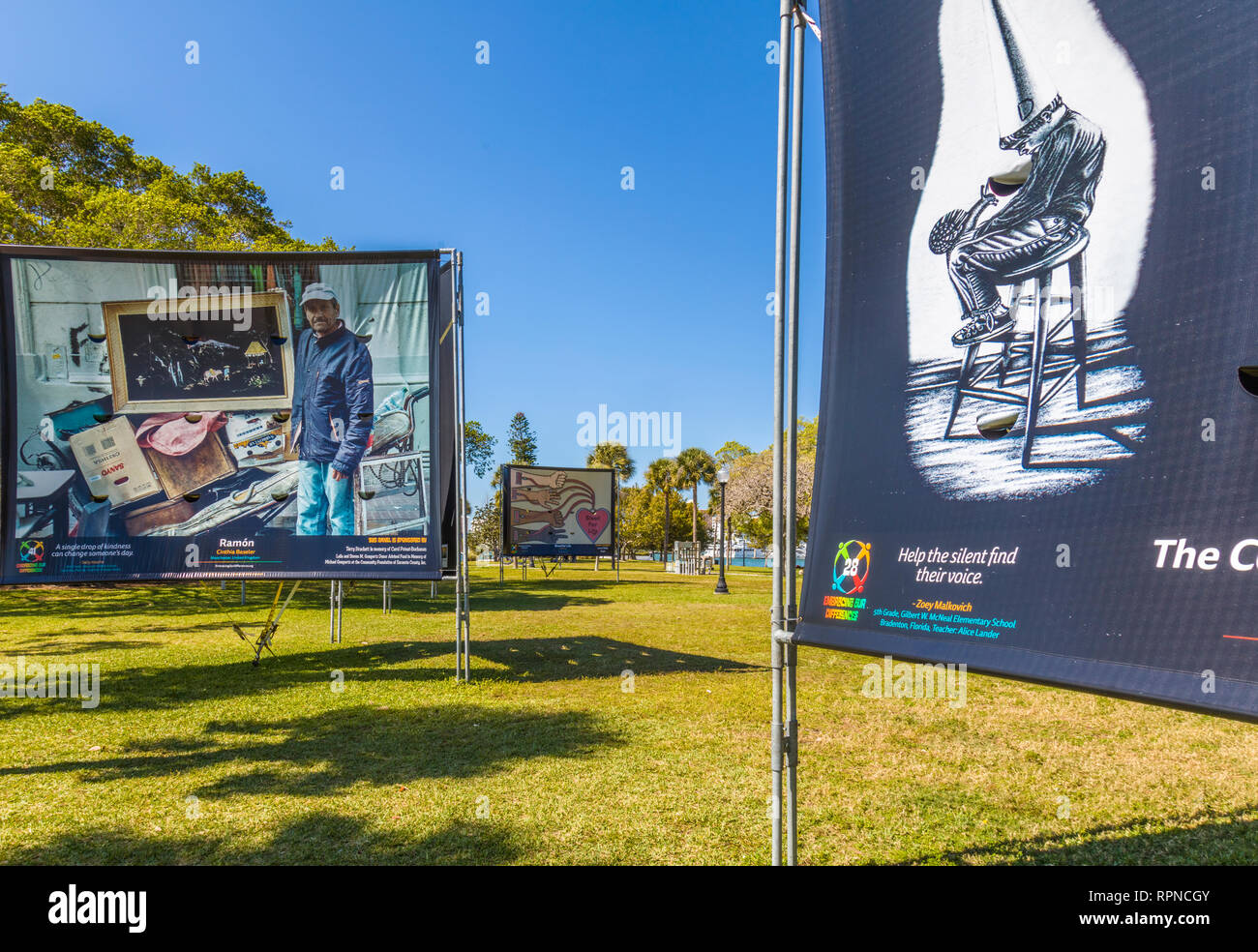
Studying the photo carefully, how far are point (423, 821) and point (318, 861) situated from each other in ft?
2.34

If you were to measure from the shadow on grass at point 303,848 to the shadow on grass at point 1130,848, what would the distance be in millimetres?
2561

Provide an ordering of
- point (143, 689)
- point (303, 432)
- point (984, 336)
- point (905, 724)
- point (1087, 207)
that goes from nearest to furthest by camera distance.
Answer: point (1087, 207) → point (984, 336) → point (905, 724) → point (143, 689) → point (303, 432)

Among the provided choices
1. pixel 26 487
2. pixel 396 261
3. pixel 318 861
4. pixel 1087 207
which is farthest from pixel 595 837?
pixel 26 487

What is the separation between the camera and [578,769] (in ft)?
18.4

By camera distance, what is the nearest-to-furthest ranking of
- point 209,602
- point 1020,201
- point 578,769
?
point 1020,201 → point 578,769 → point 209,602

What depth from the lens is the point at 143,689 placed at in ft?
28.5

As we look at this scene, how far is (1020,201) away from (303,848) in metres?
5.18

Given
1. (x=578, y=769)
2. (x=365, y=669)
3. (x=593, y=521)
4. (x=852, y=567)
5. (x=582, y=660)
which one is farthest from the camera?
(x=593, y=521)

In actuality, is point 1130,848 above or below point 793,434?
below

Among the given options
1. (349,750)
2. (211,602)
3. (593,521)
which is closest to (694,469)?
(593,521)

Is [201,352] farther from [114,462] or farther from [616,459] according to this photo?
[616,459]

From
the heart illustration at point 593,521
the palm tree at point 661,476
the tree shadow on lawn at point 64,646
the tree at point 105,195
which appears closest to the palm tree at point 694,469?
the palm tree at point 661,476

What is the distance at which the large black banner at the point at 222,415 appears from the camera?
9047mm
